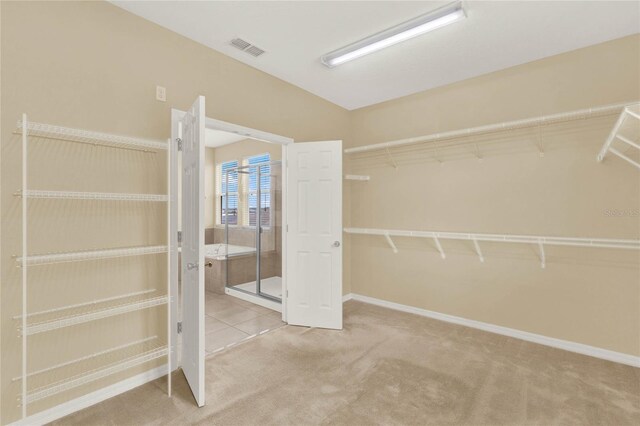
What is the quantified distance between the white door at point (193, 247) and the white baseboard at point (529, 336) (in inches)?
105

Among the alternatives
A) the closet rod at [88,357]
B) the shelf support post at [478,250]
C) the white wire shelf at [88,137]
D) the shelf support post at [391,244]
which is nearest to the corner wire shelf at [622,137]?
the shelf support post at [478,250]

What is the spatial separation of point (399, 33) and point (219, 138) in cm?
460

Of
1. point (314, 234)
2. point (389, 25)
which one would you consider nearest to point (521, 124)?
point (389, 25)

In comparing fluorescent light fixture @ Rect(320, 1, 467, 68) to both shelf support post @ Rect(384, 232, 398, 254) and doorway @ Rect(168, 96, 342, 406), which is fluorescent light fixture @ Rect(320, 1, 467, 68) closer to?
doorway @ Rect(168, 96, 342, 406)

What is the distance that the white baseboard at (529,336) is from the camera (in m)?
2.65

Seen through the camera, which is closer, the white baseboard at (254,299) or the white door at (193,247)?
the white door at (193,247)

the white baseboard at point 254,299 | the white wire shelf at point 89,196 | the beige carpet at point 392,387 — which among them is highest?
the white wire shelf at point 89,196

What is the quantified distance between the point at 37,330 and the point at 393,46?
340 centimetres

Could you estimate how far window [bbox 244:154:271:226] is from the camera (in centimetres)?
456

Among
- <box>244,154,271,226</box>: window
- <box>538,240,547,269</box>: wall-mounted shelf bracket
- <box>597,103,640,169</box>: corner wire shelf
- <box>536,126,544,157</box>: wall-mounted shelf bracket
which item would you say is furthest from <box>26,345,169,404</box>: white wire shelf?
<box>536,126,544,157</box>: wall-mounted shelf bracket

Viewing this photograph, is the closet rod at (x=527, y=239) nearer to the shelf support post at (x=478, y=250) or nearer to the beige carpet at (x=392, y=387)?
the shelf support post at (x=478, y=250)

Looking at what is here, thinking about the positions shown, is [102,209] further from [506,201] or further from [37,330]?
[506,201]

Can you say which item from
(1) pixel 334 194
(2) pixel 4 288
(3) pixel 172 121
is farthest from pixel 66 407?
(1) pixel 334 194

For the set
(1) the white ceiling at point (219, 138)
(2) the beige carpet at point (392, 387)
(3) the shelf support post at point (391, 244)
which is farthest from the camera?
(1) the white ceiling at point (219, 138)
